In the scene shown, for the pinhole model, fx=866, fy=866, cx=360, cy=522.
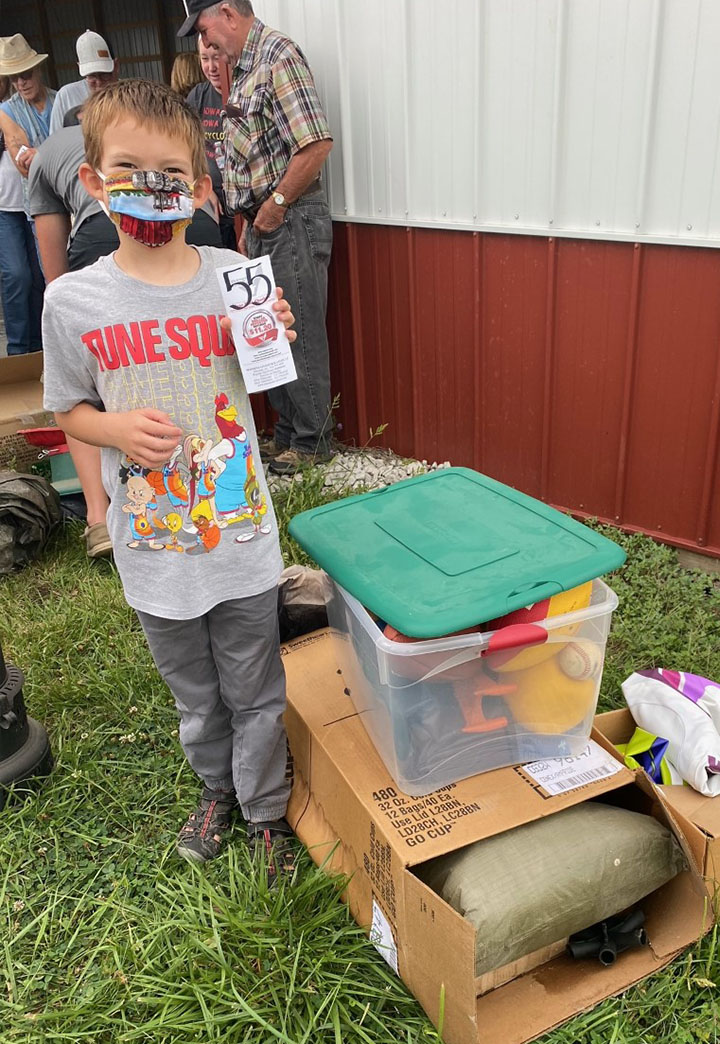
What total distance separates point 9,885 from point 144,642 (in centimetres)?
101

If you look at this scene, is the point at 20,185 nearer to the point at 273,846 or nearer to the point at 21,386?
the point at 21,386

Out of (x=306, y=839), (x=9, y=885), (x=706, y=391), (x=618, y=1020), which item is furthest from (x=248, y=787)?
(x=706, y=391)

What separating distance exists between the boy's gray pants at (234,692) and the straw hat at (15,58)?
482 centimetres

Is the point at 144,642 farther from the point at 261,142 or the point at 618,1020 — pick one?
the point at 261,142

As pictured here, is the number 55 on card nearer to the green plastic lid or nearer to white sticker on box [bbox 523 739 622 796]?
the green plastic lid

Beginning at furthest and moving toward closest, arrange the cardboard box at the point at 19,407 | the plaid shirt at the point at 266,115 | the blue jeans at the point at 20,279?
the blue jeans at the point at 20,279 → the cardboard box at the point at 19,407 → the plaid shirt at the point at 266,115

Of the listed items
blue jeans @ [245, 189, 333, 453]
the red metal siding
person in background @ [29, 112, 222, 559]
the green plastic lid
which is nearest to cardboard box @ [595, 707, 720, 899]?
the green plastic lid

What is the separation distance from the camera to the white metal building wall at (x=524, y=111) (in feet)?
9.18

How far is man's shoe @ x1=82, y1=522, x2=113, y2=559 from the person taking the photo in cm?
358

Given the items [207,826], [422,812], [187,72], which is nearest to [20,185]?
[187,72]

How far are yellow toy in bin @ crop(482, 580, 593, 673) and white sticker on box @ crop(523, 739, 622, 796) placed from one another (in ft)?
0.82

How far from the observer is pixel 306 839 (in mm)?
2139

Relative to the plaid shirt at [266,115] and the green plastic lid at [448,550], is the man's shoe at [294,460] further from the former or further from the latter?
the green plastic lid at [448,550]

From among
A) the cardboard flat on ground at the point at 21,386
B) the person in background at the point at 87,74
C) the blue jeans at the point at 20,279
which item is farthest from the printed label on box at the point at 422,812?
the blue jeans at the point at 20,279
